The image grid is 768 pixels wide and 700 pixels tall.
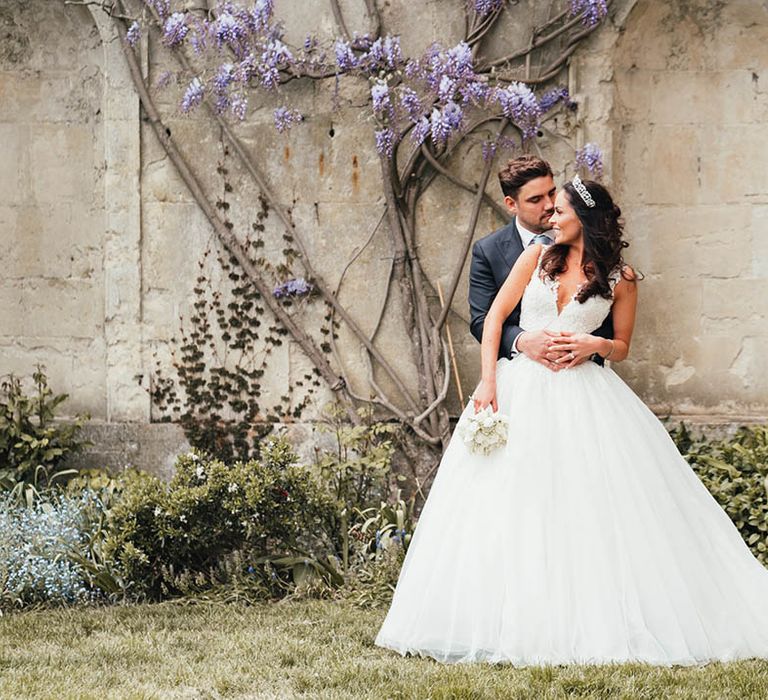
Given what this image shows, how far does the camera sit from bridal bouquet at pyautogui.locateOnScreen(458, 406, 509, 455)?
4.22m

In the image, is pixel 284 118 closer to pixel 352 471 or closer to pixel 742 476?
pixel 352 471

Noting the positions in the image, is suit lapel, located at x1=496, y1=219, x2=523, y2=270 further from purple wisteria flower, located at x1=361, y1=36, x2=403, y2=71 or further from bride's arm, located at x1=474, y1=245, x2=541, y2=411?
purple wisteria flower, located at x1=361, y1=36, x2=403, y2=71

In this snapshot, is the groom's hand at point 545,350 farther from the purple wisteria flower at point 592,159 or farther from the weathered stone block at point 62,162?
the weathered stone block at point 62,162

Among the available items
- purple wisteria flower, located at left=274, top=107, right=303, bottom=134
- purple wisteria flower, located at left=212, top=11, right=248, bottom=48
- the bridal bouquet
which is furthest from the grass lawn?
purple wisteria flower, located at left=212, top=11, right=248, bottom=48

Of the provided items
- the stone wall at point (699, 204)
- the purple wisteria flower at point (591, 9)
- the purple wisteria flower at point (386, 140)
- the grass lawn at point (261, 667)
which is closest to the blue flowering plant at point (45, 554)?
the grass lawn at point (261, 667)

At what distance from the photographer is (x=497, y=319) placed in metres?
4.48

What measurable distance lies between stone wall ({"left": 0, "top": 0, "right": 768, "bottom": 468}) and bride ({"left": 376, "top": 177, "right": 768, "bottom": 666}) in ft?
5.84

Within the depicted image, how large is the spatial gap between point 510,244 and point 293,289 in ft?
4.82

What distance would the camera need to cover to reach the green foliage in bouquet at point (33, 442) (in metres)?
6.05

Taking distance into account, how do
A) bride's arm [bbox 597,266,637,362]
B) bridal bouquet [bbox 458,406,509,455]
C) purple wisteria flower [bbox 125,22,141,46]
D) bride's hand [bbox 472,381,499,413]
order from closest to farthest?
1. bridal bouquet [bbox 458,406,509,455]
2. bride's hand [bbox 472,381,499,413]
3. bride's arm [bbox 597,266,637,362]
4. purple wisteria flower [bbox 125,22,141,46]

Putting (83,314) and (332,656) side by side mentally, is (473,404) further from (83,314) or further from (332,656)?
(83,314)

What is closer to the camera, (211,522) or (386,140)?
(211,522)

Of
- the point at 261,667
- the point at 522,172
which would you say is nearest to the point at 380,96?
the point at 522,172

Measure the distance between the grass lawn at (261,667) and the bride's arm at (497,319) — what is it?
1.05 metres
